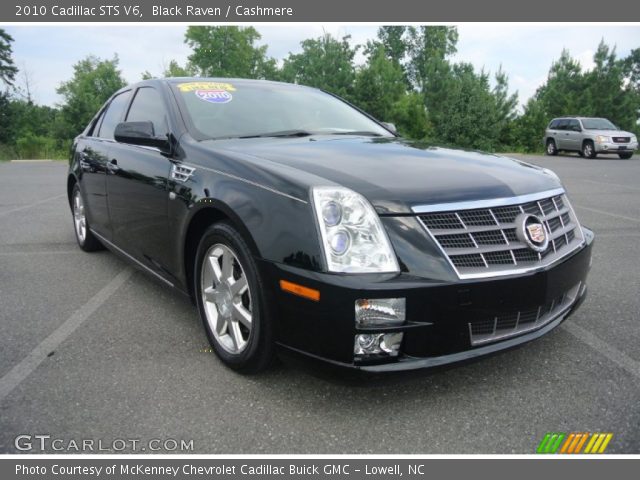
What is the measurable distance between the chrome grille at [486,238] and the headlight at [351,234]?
0.21m

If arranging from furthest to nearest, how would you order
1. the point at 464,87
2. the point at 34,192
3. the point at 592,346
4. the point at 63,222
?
the point at 464,87
the point at 34,192
the point at 63,222
the point at 592,346

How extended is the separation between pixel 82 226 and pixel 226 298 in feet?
9.99

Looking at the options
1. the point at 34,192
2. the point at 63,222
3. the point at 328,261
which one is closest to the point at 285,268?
the point at 328,261

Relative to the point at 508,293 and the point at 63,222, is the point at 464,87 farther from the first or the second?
the point at 508,293

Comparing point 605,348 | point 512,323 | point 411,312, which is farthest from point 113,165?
point 605,348

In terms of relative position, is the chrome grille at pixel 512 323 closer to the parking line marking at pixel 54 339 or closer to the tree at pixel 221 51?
the parking line marking at pixel 54 339

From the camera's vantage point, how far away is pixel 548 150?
23812 millimetres

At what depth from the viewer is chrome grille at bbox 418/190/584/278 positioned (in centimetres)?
211

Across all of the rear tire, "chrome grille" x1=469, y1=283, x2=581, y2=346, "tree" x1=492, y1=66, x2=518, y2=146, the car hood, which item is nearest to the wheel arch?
the car hood

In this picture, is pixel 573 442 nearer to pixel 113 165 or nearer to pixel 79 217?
pixel 113 165

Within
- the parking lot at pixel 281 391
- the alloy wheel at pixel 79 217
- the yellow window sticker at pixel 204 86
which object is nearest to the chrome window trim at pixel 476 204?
the parking lot at pixel 281 391

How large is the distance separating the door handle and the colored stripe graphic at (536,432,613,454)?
313 centimetres

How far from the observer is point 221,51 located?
175 ft

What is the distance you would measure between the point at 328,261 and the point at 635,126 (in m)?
39.9
